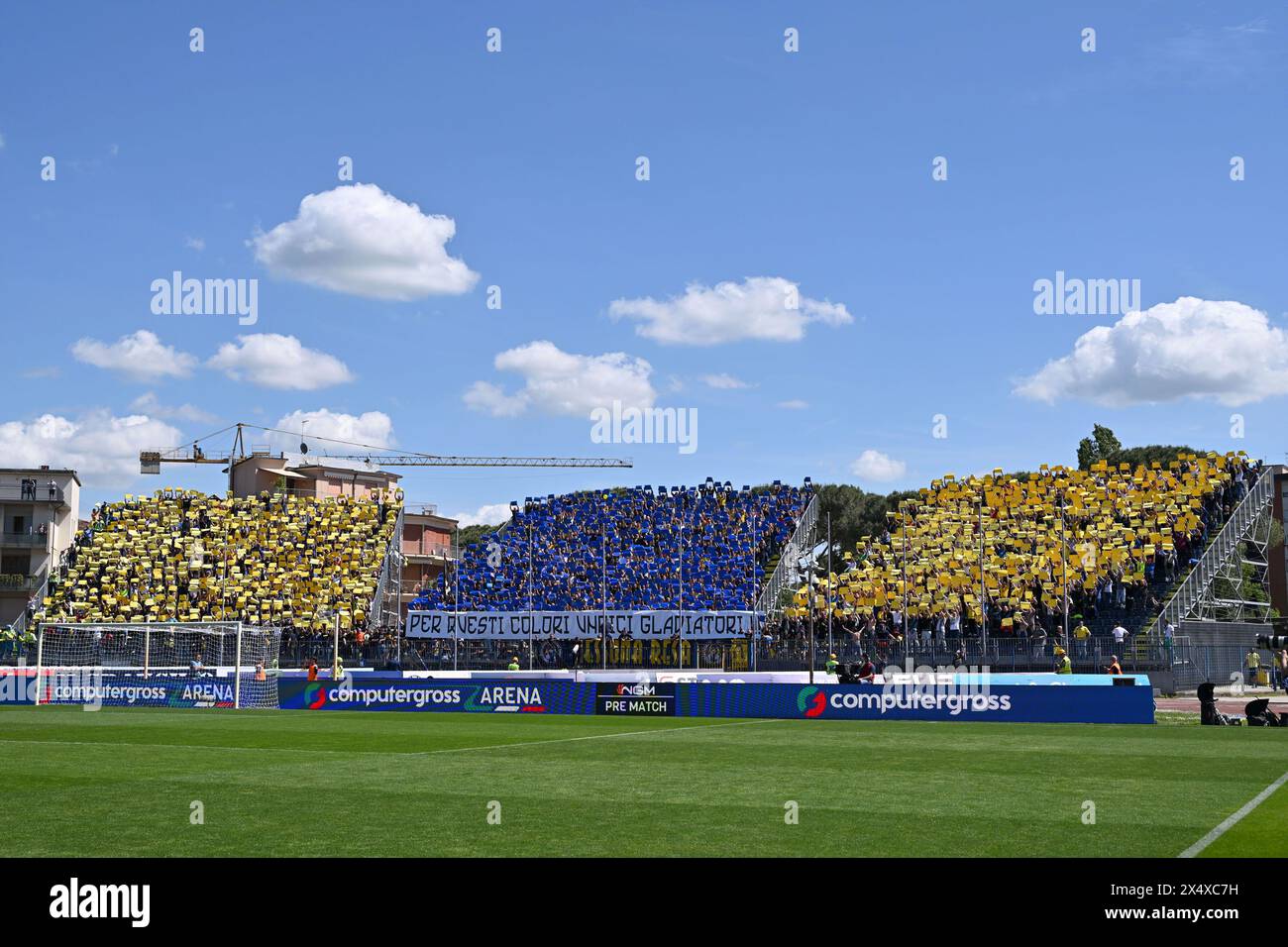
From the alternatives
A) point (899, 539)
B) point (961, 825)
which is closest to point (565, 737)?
point (961, 825)

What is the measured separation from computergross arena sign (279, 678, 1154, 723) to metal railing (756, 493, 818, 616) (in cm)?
1921

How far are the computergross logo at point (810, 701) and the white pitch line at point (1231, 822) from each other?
16475mm

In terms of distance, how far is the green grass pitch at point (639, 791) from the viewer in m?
12.0

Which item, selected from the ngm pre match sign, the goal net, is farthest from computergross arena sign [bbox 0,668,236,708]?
the ngm pre match sign

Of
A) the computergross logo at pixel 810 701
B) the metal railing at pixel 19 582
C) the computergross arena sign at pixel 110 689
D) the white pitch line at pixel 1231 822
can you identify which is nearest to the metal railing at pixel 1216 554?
the computergross logo at pixel 810 701

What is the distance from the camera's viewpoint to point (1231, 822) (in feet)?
43.9

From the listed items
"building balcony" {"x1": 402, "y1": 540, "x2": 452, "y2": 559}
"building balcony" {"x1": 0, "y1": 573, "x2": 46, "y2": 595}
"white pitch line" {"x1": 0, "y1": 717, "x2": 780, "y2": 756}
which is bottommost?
"white pitch line" {"x1": 0, "y1": 717, "x2": 780, "y2": 756}

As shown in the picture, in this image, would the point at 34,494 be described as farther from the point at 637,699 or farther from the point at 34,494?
the point at 637,699

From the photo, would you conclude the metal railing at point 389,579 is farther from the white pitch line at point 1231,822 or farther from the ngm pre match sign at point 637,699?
the white pitch line at point 1231,822

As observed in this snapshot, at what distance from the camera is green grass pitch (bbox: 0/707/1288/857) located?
12.0 meters

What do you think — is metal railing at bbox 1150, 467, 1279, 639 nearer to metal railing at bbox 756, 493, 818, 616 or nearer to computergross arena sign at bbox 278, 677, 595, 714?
metal railing at bbox 756, 493, 818, 616
